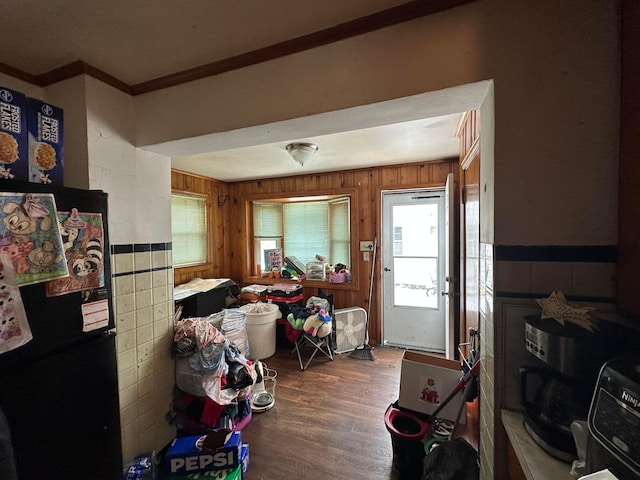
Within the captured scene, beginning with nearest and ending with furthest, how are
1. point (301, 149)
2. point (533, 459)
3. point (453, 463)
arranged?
point (533, 459), point (453, 463), point (301, 149)

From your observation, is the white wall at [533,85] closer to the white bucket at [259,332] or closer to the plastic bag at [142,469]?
the plastic bag at [142,469]

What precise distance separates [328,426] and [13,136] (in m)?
2.34

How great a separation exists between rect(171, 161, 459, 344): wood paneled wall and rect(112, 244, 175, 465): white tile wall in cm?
173

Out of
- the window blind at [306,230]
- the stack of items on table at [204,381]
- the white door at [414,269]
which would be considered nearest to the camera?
the stack of items on table at [204,381]

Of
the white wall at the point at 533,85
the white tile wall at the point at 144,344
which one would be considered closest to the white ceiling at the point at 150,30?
the white wall at the point at 533,85

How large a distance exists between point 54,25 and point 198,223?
2.71 m

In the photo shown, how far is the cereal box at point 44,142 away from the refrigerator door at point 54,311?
0.21m

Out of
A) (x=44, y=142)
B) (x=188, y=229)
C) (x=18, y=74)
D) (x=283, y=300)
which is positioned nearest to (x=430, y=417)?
(x=283, y=300)

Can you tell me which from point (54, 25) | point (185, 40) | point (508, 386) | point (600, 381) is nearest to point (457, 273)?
point (508, 386)

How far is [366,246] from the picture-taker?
10.7 feet

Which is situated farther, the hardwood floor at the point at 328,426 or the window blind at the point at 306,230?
the window blind at the point at 306,230

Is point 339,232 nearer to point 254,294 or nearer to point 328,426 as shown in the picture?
point 254,294

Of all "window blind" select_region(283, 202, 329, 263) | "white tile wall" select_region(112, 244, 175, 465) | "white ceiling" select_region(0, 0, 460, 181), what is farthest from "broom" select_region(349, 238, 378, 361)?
"white ceiling" select_region(0, 0, 460, 181)

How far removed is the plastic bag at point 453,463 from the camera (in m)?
1.18
